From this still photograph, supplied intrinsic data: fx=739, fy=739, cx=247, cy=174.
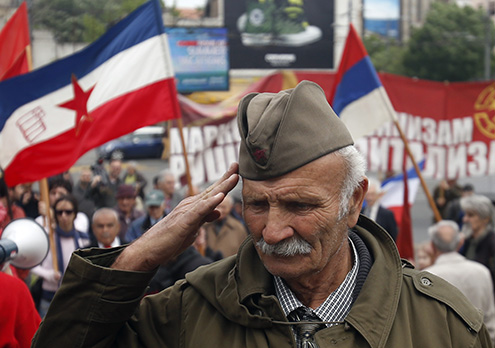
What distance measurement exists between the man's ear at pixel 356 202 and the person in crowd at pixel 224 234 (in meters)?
4.74

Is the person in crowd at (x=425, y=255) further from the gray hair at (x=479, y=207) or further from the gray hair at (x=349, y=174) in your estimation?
the gray hair at (x=349, y=174)

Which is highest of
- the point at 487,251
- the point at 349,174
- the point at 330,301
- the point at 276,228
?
the point at 349,174

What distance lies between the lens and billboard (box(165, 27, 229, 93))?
32.4 metres

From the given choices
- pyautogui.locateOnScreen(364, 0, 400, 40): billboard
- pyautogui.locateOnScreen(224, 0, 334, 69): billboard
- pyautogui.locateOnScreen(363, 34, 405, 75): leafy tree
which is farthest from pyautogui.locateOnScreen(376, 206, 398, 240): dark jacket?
pyautogui.locateOnScreen(364, 0, 400, 40): billboard

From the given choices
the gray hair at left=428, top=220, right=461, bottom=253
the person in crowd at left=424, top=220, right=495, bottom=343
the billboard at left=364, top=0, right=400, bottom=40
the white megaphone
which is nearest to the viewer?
the white megaphone

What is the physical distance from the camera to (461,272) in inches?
198

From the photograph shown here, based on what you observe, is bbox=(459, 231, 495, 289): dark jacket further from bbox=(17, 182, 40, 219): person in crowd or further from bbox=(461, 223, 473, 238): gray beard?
bbox=(17, 182, 40, 219): person in crowd

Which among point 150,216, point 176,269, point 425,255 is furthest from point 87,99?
point 425,255

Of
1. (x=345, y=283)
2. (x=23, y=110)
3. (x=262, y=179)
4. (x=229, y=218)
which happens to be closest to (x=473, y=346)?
(x=345, y=283)

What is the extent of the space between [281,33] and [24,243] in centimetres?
3325

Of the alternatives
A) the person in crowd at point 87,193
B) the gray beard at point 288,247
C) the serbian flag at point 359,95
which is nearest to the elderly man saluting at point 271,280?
the gray beard at point 288,247

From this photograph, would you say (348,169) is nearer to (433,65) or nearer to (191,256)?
(191,256)

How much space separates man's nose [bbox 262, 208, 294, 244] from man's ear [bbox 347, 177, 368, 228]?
0.24 m

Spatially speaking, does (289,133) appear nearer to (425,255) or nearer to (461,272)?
(461,272)
